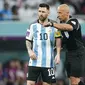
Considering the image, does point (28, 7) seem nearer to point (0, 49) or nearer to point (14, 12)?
point (14, 12)

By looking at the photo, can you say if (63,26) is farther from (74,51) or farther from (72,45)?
(74,51)

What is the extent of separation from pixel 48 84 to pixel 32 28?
1.00 metres

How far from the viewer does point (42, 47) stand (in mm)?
9617

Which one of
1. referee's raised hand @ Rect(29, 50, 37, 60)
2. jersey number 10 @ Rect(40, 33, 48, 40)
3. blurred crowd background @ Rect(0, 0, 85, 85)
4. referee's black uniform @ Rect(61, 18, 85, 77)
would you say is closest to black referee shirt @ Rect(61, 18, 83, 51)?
referee's black uniform @ Rect(61, 18, 85, 77)

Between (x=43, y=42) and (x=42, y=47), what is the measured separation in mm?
87

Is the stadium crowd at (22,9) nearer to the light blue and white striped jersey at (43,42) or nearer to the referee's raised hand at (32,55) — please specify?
the light blue and white striped jersey at (43,42)

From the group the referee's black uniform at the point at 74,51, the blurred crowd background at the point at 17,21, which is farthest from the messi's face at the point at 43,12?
the blurred crowd background at the point at 17,21

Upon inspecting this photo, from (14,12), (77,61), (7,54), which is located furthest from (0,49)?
(77,61)

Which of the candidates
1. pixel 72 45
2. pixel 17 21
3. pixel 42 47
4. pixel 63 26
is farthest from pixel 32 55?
pixel 17 21

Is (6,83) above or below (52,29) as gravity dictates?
below

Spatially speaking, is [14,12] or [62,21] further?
[14,12]

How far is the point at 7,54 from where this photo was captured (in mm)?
17844

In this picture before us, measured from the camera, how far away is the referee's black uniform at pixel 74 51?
388 inches

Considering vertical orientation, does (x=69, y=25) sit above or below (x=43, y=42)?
above
